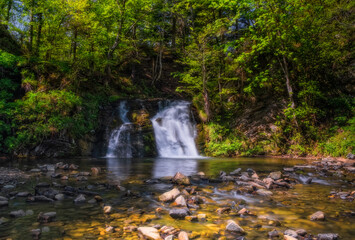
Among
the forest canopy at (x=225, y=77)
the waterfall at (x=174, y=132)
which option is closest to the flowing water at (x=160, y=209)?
the forest canopy at (x=225, y=77)

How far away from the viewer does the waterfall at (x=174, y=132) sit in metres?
16.9

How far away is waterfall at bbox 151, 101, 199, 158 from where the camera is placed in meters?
16.9

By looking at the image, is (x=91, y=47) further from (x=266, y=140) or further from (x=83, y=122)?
(x=266, y=140)

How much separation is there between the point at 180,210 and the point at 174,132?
1378 cm

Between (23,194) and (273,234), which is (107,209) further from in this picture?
(273,234)

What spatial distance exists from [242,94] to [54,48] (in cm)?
1424

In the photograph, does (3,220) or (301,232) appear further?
(3,220)

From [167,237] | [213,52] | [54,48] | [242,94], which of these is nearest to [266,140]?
[242,94]

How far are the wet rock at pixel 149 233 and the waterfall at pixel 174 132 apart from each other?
12795 millimetres

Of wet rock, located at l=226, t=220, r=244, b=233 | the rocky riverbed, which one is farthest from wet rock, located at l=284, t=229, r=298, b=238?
wet rock, located at l=226, t=220, r=244, b=233

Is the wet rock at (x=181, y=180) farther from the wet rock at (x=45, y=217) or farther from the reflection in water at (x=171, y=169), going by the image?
the wet rock at (x=45, y=217)

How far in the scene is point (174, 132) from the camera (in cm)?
1805

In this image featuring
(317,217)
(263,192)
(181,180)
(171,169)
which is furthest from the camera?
(171,169)

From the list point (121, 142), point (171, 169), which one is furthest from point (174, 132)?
point (171, 169)
